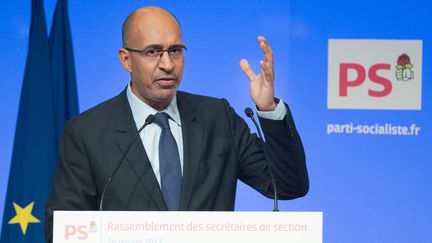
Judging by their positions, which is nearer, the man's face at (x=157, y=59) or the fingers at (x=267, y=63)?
the fingers at (x=267, y=63)

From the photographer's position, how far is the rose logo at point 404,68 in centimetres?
426

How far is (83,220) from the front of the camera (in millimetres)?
1886

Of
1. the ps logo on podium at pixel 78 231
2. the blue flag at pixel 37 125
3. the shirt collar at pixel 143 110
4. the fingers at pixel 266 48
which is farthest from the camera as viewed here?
the blue flag at pixel 37 125

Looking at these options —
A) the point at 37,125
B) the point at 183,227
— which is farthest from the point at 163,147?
the point at 37,125

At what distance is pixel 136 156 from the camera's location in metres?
2.39

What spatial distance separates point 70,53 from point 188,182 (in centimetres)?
218

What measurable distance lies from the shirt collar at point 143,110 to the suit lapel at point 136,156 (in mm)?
24

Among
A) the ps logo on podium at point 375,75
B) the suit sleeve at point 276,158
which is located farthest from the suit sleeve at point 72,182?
the ps logo on podium at point 375,75

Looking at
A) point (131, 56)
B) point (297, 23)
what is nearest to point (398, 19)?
point (297, 23)

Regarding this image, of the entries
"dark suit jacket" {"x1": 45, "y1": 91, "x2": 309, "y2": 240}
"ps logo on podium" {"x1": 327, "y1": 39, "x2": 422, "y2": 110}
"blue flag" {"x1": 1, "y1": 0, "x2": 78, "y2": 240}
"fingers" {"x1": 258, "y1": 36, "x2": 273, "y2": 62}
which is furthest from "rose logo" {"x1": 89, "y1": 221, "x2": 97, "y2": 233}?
"ps logo on podium" {"x1": 327, "y1": 39, "x2": 422, "y2": 110}

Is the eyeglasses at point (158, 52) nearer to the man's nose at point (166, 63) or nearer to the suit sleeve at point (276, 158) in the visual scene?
the man's nose at point (166, 63)

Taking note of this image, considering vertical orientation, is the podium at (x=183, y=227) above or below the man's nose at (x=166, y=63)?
below

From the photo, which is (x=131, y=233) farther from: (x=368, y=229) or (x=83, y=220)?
(x=368, y=229)

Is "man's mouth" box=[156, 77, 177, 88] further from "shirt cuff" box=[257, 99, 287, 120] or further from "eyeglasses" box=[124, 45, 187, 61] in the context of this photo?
"shirt cuff" box=[257, 99, 287, 120]
